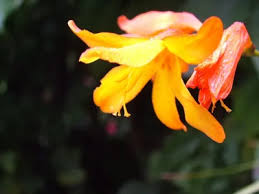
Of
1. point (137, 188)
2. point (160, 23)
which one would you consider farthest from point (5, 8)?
point (137, 188)

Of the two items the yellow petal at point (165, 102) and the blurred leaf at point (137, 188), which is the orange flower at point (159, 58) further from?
the blurred leaf at point (137, 188)

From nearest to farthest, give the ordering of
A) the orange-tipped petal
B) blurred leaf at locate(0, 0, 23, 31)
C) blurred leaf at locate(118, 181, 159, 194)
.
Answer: the orange-tipped petal
blurred leaf at locate(0, 0, 23, 31)
blurred leaf at locate(118, 181, 159, 194)

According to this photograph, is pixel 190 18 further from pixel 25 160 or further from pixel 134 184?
pixel 25 160

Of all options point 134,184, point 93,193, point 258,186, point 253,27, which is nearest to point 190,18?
point 253,27

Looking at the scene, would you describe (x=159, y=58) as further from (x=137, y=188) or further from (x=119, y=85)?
(x=137, y=188)

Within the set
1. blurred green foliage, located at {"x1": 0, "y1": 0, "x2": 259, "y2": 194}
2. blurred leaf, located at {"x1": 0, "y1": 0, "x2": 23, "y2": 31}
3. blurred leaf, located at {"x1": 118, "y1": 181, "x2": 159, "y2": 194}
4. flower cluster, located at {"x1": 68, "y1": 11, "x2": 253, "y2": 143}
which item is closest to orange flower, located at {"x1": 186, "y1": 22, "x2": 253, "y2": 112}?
flower cluster, located at {"x1": 68, "y1": 11, "x2": 253, "y2": 143}

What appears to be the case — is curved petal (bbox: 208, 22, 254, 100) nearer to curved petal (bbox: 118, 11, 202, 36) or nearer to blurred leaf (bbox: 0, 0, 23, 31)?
curved petal (bbox: 118, 11, 202, 36)

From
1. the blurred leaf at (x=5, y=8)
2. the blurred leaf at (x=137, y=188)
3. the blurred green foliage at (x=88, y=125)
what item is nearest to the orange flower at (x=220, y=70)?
the blurred green foliage at (x=88, y=125)
